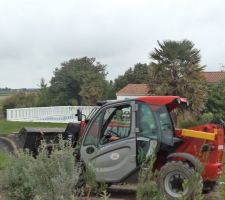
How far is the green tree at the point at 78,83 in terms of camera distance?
74000 mm

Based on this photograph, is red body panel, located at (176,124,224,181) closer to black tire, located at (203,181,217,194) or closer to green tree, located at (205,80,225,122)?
black tire, located at (203,181,217,194)

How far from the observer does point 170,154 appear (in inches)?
431

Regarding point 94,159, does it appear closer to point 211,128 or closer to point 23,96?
point 211,128

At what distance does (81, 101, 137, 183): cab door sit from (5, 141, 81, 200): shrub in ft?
9.40

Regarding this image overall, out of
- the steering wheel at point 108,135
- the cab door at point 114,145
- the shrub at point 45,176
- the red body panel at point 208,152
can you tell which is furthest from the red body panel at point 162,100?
the shrub at point 45,176

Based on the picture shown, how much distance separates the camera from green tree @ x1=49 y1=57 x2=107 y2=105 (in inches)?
2913

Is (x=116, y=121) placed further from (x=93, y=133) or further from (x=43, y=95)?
(x=43, y=95)

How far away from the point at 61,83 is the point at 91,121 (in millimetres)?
73406

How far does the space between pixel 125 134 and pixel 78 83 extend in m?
73.8

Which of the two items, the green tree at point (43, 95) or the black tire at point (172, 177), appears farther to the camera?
the green tree at point (43, 95)

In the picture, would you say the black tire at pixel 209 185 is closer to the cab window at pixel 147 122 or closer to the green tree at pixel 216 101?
the cab window at pixel 147 122

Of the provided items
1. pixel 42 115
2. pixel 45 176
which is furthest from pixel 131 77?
pixel 45 176

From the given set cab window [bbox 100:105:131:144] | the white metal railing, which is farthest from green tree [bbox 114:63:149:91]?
cab window [bbox 100:105:131:144]

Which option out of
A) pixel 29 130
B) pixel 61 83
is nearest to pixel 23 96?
pixel 61 83
